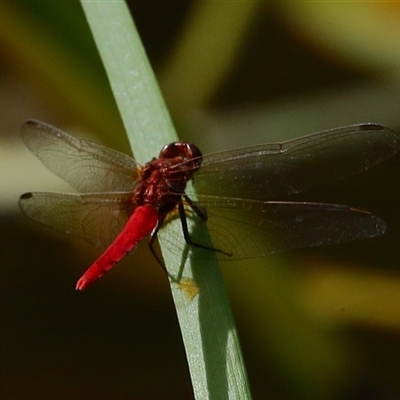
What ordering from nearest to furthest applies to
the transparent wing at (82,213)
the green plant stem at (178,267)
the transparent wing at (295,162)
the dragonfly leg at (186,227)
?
the green plant stem at (178,267) → the dragonfly leg at (186,227) → the transparent wing at (295,162) → the transparent wing at (82,213)

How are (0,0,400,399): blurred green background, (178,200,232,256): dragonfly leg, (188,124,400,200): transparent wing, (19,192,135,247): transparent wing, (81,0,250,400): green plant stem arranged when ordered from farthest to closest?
(0,0,400,399): blurred green background → (19,192,135,247): transparent wing → (188,124,400,200): transparent wing → (178,200,232,256): dragonfly leg → (81,0,250,400): green plant stem

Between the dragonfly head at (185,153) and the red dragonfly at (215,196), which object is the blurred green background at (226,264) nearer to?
the red dragonfly at (215,196)

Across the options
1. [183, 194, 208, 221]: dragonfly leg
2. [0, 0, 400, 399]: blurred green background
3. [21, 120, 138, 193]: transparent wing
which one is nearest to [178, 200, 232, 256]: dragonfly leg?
[183, 194, 208, 221]: dragonfly leg

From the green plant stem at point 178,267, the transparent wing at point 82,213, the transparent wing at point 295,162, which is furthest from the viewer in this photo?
the transparent wing at point 82,213

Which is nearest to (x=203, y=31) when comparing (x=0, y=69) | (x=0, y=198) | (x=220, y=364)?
(x=0, y=69)

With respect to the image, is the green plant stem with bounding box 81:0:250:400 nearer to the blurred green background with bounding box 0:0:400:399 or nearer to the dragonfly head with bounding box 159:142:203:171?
the dragonfly head with bounding box 159:142:203:171

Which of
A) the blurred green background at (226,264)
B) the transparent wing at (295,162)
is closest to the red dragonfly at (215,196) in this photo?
the transparent wing at (295,162)

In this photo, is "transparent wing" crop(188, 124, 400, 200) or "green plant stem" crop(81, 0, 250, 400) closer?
"green plant stem" crop(81, 0, 250, 400)
